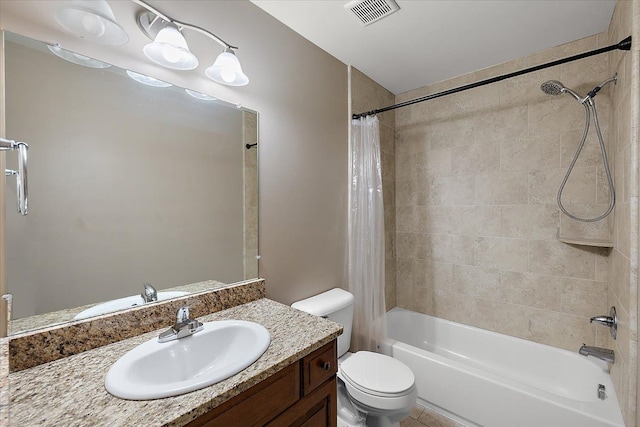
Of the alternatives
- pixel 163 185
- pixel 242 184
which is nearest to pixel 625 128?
pixel 242 184

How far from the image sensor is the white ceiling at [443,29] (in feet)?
4.87

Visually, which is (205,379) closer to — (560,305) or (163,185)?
(163,185)

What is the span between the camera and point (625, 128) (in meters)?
1.33

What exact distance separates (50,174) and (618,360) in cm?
270

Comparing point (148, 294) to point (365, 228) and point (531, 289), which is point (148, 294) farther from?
point (531, 289)

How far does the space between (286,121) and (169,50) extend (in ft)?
2.28

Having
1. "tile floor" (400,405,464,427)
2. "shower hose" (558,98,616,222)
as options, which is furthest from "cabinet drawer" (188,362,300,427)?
"shower hose" (558,98,616,222)

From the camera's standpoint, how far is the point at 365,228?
207cm

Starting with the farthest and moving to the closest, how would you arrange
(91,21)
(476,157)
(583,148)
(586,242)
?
(476,157) → (583,148) → (586,242) → (91,21)

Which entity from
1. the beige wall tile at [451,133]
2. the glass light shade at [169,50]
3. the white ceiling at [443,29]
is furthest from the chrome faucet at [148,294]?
the beige wall tile at [451,133]

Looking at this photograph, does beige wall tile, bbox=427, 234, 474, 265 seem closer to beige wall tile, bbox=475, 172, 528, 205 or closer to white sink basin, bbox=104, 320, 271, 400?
beige wall tile, bbox=475, 172, 528, 205

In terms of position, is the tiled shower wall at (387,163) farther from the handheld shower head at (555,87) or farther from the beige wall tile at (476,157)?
the handheld shower head at (555,87)

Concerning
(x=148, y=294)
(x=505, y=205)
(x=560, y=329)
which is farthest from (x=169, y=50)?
(x=560, y=329)

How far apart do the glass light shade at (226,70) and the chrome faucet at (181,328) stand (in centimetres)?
104
